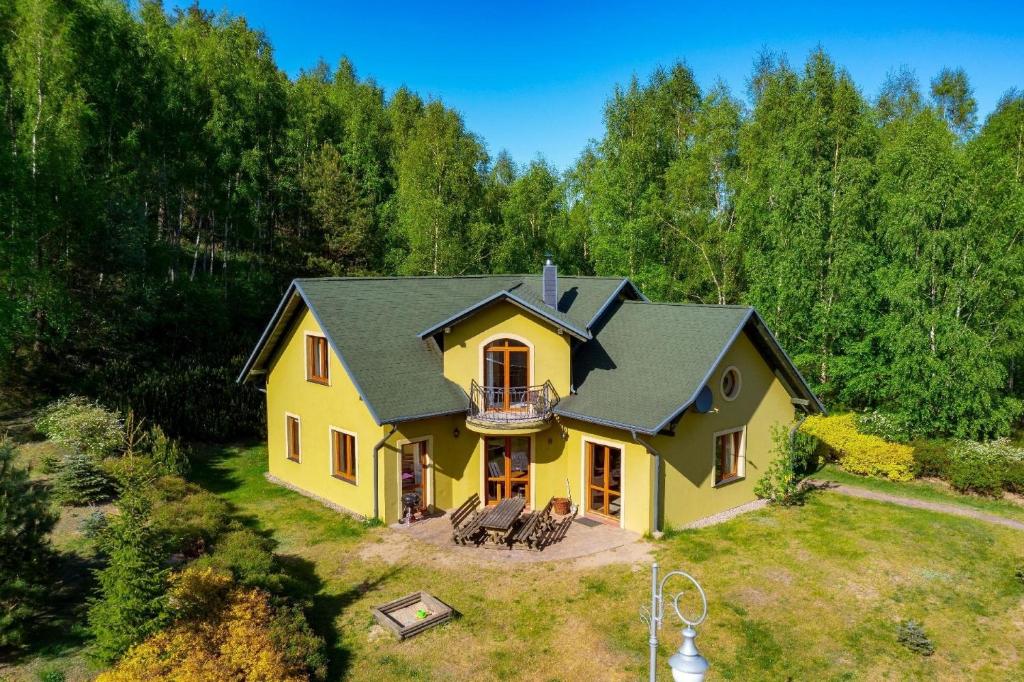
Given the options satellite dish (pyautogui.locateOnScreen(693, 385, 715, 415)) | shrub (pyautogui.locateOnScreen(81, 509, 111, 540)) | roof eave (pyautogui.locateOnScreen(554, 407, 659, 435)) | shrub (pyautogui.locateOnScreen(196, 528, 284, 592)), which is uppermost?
satellite dish (pyautogui.locateOnScreen(693, 385, 715, 415))

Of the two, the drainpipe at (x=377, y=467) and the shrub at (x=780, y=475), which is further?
the shrub at (x=780, y=475)

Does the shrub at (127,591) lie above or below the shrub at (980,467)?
above

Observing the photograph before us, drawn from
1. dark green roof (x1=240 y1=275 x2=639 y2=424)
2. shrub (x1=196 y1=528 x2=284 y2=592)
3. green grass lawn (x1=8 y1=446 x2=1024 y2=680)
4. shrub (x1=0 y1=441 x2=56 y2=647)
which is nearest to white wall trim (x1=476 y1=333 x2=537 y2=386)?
dark green roof (x1=240 y1=275 x2=639 y2=424)

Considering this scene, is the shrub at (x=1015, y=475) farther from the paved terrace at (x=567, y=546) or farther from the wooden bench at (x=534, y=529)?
the wooden bench at (x=534, y=529)

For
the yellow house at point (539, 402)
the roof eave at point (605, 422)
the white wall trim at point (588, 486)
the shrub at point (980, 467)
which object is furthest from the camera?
the shrub at point (980, 467)

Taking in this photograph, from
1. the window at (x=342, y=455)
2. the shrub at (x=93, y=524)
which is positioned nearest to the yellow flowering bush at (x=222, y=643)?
the shrub at (x=93, y=524)

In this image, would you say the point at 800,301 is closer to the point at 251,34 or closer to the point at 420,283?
the point at 420,283

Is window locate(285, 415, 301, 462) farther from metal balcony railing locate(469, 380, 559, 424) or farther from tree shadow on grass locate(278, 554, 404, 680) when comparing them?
metal balcony railing locate(469, 380, 559, 424)

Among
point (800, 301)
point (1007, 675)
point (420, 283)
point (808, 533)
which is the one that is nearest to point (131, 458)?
point (420, 283)
